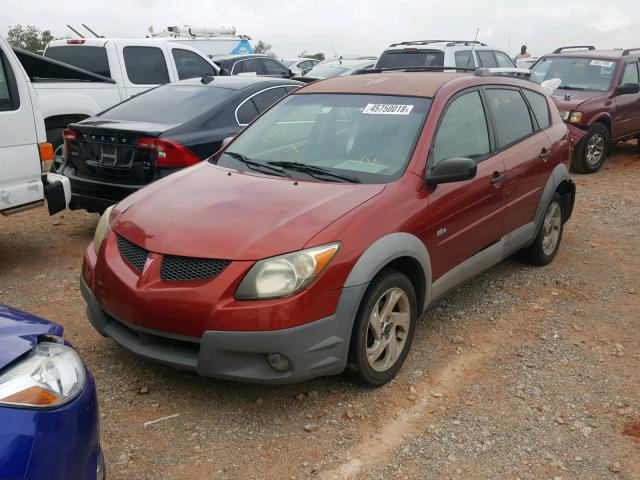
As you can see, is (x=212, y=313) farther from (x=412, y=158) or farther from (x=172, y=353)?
(x=412, y=158)

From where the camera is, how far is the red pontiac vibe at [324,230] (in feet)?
9.79

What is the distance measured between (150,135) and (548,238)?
3524 mm

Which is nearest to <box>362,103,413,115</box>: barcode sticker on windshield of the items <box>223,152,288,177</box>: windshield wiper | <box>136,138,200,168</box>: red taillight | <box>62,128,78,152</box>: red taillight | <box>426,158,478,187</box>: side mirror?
<box>426,158,478,187</box>: side mirror

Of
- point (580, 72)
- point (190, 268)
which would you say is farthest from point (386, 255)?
point (580, 72)

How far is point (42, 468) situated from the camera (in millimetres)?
1805

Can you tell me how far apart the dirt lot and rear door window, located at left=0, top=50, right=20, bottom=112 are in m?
1.44

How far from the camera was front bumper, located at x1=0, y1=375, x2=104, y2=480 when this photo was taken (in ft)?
5.68

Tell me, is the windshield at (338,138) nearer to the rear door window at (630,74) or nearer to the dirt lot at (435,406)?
the dirt lot at (435,406)

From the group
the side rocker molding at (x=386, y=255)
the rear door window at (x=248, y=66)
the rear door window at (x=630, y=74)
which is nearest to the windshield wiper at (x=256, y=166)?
the side rocker molding at (x=386, y=255)

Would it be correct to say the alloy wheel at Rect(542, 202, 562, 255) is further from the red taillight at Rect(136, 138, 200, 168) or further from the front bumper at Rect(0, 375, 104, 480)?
the front bumper at Rect(0, 375, 104, 480)

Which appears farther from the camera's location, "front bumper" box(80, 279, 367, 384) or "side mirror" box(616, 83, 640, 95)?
"side mirror" box(616, 83, 640, 95)

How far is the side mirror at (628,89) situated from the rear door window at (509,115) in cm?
568

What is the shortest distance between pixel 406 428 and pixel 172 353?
1.22 m

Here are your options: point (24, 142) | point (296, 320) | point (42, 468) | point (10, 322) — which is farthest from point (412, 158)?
point (24, 142)
